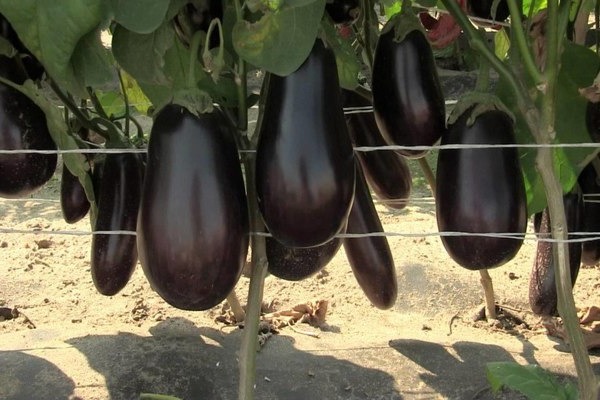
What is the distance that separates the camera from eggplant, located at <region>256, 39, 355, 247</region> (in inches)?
30.9

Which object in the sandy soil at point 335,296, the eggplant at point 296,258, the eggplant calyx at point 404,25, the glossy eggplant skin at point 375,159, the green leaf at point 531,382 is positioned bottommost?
the sandy soil at point 335,296

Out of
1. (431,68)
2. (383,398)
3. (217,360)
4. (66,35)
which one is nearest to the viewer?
(66,35)

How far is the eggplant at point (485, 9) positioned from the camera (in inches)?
46.6

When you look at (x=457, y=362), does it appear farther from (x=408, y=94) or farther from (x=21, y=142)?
(x=21, y=142)

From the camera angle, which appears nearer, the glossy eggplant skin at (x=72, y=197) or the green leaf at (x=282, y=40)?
the green leaf at (x=282, y=40)

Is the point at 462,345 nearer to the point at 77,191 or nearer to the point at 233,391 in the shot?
the point at 233,391

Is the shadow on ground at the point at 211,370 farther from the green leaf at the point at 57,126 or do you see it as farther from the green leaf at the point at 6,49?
the green leaf at the point at 6,49

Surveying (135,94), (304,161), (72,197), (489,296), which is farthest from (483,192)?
(489,296)

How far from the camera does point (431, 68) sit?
98cm

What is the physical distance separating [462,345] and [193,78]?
1.04 meters

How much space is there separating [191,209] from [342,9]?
0.35m

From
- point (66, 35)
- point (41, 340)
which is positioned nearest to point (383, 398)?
point (41, 340)

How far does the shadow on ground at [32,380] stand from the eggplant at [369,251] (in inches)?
24.4

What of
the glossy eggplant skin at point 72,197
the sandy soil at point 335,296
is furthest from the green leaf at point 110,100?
the glossy eggplant skin at point 72,197
